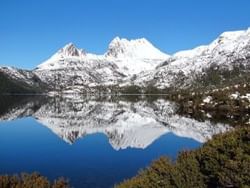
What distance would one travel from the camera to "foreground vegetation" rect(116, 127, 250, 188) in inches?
726

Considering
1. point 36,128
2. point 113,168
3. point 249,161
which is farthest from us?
point 36,128

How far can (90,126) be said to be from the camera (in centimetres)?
10369

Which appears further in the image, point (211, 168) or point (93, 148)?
point (93, 148)

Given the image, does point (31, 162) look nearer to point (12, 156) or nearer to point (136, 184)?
point (12, 156)

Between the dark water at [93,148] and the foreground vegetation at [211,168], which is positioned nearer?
the foreground vegetation at [211,168]

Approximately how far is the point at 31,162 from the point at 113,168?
35.7 ft

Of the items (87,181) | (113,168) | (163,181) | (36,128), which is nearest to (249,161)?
(163,181)

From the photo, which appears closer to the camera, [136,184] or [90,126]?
[136,184]

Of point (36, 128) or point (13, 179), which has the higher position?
point (36, 128)

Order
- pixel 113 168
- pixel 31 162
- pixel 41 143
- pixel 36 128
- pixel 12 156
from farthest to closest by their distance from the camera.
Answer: pixel 36 128 → pixel 41 143 → pixel 12 156 → pixel 31 162 → pixel 113 168

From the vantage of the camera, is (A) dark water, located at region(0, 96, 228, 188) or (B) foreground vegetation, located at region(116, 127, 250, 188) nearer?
(B) foreground vegetation, located at region(116, 127, 250, 188)

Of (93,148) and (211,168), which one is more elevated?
(93,148)

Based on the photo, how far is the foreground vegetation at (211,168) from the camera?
1843 cm

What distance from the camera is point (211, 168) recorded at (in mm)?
19922
